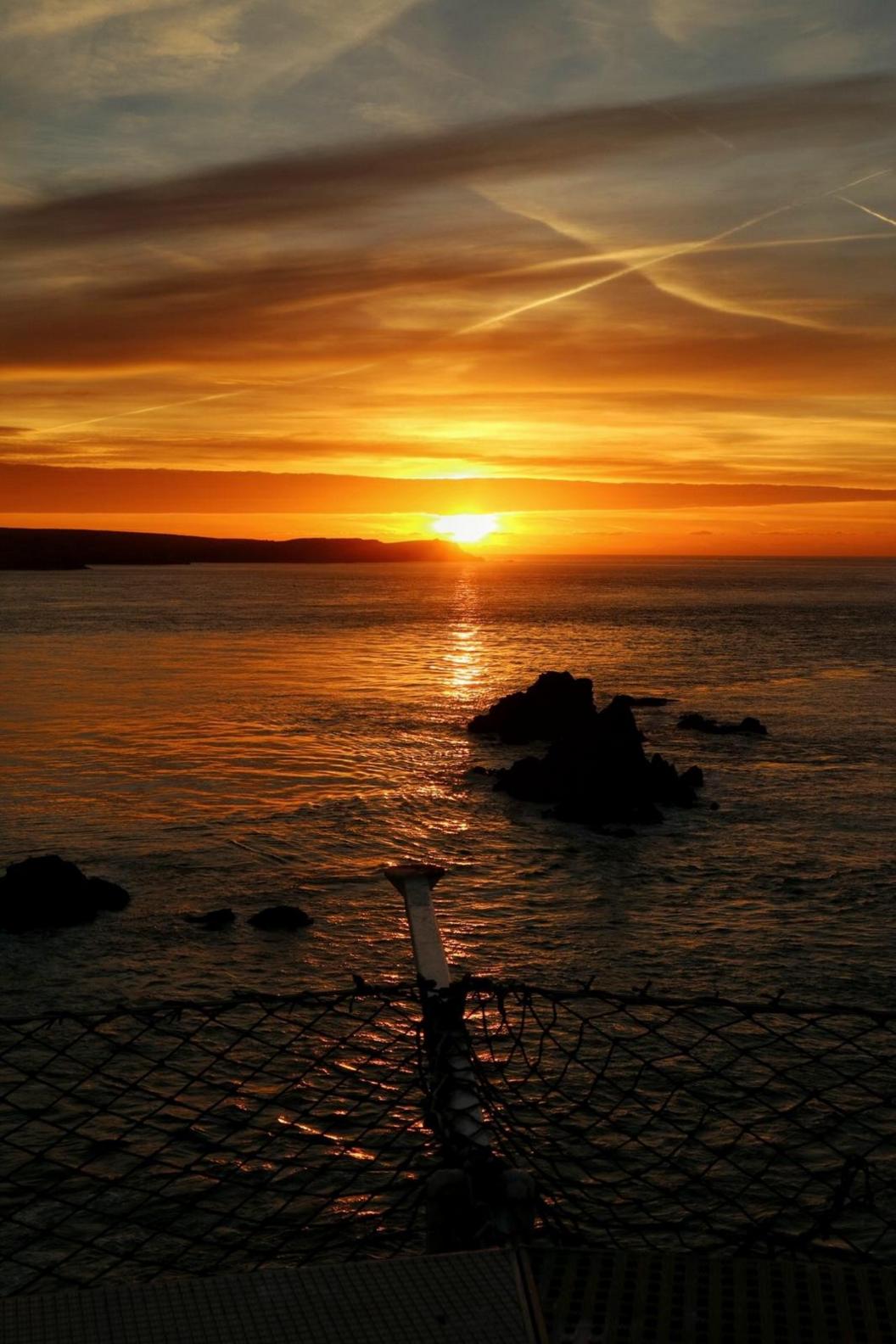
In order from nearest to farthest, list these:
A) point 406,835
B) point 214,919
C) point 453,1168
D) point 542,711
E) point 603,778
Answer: point 453,1168, point 214,919, point 406,835, point 603,778, point 542,711

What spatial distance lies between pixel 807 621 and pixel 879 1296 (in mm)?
140708

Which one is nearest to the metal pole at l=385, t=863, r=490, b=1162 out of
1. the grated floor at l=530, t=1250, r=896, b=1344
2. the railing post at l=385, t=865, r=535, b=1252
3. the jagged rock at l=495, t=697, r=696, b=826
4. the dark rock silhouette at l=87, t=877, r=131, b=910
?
the railing post at l=385, t=865, r=535, b=1252

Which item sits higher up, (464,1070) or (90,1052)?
(464,1070)

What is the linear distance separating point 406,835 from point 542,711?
2093 cm

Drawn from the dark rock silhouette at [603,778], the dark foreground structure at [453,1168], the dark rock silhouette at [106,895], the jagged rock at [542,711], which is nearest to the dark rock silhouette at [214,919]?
the dark rock silhouette at [106,895]

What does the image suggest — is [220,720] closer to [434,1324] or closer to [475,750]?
[475,750]

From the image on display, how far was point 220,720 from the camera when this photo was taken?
5703 centimetres

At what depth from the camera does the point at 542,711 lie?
53.6 metres

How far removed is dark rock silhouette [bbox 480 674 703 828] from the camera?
3572 cm

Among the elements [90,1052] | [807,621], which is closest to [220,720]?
[90,1052]

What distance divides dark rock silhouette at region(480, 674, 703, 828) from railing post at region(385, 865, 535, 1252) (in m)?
29.8

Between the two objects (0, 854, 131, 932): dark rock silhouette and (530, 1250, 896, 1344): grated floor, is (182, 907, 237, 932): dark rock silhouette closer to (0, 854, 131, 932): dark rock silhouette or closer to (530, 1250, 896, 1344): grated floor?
(0, 854, 131, 932): dark rock silhouette

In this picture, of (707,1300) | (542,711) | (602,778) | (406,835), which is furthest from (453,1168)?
(542,711)

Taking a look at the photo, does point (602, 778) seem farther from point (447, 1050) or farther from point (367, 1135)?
point (447, 1050)
